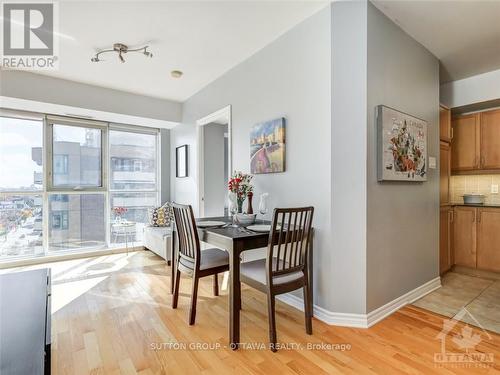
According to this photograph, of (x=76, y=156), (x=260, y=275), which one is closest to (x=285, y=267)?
(x=260, y=275)

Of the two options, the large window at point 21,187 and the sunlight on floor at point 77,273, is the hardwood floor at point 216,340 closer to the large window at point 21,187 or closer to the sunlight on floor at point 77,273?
the sunlight on floor at point 77,273

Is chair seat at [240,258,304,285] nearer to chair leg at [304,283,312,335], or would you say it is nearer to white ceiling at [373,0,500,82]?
chair leg at [304,283,312,335]

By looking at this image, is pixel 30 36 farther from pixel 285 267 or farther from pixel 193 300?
pixel 285 267

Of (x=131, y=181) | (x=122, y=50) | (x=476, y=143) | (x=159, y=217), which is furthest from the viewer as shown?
(x=131, y=181)

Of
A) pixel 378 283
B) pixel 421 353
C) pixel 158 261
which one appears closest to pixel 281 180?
pixel 378 283

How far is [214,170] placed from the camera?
436 cm

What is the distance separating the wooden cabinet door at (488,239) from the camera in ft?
A: 10.4

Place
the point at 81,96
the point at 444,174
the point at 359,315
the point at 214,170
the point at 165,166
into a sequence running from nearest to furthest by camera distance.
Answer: the point at 359,315
the point at 444,174
the point at 81,96
the point at 214,170
the point at 165,166

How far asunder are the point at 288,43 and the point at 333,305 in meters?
2.41

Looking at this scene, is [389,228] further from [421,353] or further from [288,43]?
[288,43]

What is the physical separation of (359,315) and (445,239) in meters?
1.95

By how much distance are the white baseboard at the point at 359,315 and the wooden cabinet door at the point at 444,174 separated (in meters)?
1.19

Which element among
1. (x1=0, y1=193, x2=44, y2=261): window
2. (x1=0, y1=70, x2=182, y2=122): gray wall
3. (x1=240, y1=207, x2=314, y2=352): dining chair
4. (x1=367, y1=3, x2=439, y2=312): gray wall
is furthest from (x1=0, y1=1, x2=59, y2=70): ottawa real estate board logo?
(x1=367, y1=3, x2=439, y2=312): gray wall

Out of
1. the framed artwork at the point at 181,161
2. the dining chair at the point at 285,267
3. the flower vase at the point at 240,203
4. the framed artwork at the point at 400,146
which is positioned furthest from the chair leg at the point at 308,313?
the framed artwork at the point at 181,161
